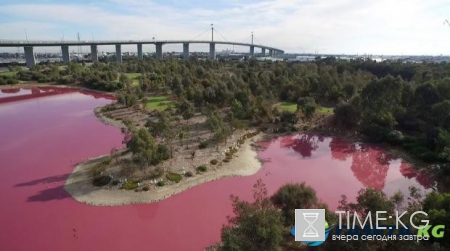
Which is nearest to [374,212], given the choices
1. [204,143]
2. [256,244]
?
[256,244]

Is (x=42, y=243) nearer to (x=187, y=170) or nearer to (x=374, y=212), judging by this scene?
(x=187, y=170)

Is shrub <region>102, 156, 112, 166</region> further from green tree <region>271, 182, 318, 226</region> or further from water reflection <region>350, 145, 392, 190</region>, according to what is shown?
water reflection <region>350, 145, 392, 190</region>

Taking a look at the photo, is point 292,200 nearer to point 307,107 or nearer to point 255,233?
point 255,233

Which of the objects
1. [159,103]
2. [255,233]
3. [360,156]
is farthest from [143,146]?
[159,103]

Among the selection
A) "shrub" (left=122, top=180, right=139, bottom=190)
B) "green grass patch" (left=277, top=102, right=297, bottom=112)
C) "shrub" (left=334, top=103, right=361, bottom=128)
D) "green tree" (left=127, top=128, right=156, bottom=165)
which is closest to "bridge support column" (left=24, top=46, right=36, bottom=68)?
"green grass patch" (left=277, top=102, right=297, bottom=112)

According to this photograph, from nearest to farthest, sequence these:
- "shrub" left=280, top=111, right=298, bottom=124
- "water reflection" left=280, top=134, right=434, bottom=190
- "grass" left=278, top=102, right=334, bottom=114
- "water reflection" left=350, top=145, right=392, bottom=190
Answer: "water reflection" left=350, top=145, right=392, bottom=190 → "water reflection" left=280, top=134, right=434, bottom=190 → "shrub" left=280, top=111, right=298, bottom=124 → "grass" left=278, top=102, right=334, bottom=114

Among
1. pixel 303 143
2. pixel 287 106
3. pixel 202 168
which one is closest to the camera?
pixel 202 168
